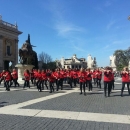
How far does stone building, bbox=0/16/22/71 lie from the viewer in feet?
217

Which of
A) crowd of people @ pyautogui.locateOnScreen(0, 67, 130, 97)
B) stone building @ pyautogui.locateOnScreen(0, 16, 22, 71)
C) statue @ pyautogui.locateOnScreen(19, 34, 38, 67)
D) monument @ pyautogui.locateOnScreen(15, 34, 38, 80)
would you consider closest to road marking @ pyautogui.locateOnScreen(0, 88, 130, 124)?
crowd of people @ pyautogui.locateOnScreen(0, 67, 130, 97)

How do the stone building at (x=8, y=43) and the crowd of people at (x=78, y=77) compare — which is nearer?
the crowd of people at (x=78, y=77)

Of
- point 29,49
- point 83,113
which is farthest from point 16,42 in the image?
point 83,113

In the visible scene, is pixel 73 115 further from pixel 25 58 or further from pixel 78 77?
pixel 25 58

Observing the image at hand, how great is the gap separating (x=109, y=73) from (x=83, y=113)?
6210mm

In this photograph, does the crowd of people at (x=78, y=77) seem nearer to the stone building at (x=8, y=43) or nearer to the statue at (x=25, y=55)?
the statue at (x=25, y=55)

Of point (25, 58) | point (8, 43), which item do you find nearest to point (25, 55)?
point (25, 58)

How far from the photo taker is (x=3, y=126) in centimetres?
659

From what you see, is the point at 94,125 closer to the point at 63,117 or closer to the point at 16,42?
the point at 63,117

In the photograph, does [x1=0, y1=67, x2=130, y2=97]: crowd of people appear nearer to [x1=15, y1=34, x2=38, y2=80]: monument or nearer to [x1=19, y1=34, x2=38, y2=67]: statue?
[x1=15, y1=34, x2=38, y2=80]: monument

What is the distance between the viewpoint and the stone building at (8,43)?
66.2 m

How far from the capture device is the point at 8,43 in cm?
6962

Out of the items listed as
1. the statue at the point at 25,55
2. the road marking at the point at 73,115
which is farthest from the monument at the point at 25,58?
the road marking at the point at 73,115

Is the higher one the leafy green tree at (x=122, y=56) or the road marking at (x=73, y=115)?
the leafy green tree at (x=122, y=56)
